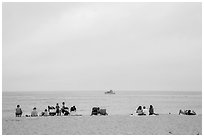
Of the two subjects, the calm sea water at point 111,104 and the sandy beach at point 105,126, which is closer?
the sandy beach at point 105,126

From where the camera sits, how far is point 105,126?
15547 millimetres

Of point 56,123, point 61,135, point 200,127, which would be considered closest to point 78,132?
point 61,135

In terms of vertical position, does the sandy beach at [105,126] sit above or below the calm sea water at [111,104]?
below

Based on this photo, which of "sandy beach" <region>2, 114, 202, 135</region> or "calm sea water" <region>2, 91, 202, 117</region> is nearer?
"sandy beach" <region>2, 114, 202, 135</region>

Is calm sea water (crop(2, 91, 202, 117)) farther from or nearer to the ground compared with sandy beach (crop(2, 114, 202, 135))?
farther from the ground

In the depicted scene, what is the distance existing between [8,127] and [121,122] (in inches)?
208

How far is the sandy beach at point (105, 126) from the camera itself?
47.1 feet

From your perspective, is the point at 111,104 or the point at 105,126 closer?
the point at 105,126

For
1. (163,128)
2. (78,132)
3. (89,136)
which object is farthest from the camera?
(163,128)

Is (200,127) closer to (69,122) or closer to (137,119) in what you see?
(137,119)

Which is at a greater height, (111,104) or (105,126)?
(111,104)

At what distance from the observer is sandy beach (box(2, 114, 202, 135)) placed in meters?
14.4

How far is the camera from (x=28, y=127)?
50.6ft

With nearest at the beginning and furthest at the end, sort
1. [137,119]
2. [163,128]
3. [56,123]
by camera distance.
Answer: [163,128] → [56,123] → [137,119]
